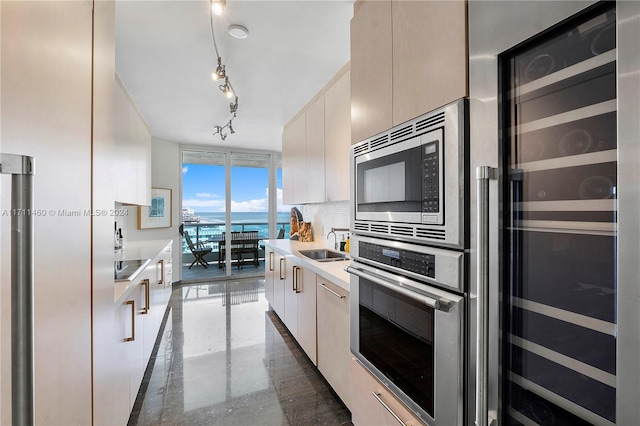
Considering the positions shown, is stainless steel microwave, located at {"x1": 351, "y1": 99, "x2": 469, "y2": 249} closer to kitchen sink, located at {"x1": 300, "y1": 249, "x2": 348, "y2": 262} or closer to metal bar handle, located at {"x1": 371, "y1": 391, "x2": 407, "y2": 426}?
metal bar handle, located at {"x1": 371, "y1": 391, "x2": 407, "y2": 426}

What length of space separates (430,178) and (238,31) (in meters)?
1.71

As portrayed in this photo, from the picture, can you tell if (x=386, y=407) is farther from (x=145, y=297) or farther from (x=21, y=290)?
(x=145, y=297)

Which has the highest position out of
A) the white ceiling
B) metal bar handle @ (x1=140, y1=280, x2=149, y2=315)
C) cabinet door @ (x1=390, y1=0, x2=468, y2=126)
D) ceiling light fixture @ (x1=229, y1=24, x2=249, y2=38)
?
the white ceiling

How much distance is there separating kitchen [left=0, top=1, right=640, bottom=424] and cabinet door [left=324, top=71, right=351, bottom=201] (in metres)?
1.12

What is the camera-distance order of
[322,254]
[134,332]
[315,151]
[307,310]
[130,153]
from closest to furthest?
[134,332] < [307,310] < [130,153] < [315,151] < [322,254]

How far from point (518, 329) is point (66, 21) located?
151 cm

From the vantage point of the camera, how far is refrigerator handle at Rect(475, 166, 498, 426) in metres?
0.73

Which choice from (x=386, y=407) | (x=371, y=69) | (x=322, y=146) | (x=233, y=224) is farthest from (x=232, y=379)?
(x=233, y=224)

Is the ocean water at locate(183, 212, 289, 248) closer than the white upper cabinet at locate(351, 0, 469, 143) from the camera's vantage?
No

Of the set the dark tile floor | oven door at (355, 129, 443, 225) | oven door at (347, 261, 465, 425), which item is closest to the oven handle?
oven door at (347, 261, 465, 425)

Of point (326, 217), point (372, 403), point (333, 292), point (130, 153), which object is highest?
point (130, 153)

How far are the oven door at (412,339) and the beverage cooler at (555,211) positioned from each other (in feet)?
0.25

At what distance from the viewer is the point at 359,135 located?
1478 millimetres

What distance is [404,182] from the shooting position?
111 cm
